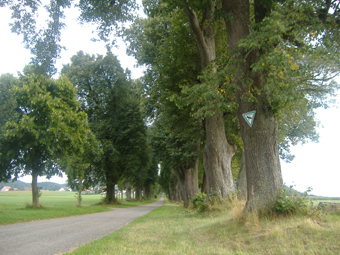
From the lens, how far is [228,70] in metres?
7.14

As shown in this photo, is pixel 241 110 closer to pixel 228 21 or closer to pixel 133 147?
pixel 228 21

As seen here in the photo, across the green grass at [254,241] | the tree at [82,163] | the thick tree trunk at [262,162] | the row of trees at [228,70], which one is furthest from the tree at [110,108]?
the green grass at [254,241]

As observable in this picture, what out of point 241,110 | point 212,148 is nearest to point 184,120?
point 212,148

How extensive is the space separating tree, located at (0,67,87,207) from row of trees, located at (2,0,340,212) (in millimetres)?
3539

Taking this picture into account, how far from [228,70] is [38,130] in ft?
54.7

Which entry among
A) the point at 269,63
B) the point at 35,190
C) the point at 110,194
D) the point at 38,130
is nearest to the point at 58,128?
the point at 38,130

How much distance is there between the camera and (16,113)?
19891mm

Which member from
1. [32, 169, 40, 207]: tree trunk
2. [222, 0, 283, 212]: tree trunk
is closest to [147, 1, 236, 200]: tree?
[222, 0, 283, 212]: tree trunk

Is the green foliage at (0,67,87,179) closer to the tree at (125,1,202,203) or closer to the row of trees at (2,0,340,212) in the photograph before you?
the row of trees at (2,0,340,212)

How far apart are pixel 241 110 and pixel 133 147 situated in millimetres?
26213

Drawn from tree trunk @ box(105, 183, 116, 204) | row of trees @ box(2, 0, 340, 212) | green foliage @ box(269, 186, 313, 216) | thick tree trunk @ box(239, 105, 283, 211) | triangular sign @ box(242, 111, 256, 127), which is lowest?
tree trunk @ box(105, 183, 116, 204)

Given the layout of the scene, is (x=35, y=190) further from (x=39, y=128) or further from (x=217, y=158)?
(x=217, y=158)

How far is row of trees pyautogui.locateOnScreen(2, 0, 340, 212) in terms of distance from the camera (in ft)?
20.3

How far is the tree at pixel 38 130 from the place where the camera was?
19484 millimetres
